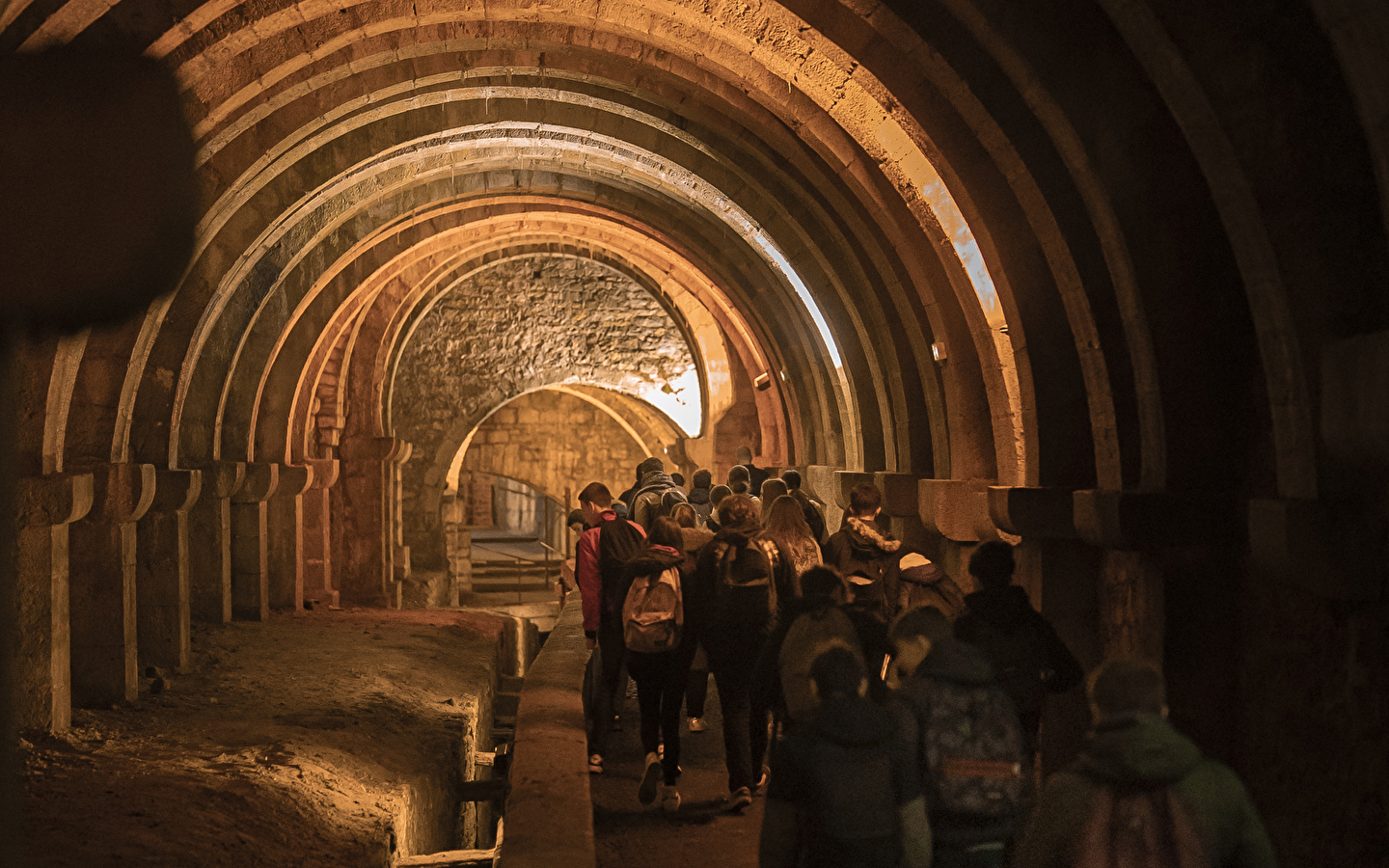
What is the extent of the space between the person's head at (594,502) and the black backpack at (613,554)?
0.43 metres

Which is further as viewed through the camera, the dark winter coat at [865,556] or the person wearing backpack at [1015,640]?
the dark winter coat at [865,556]

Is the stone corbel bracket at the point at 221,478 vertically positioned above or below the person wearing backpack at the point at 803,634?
above

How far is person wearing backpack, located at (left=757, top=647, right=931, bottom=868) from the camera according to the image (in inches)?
103

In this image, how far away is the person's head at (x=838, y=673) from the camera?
8.68ft

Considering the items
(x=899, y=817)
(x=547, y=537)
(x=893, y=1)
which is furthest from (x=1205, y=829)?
(x=547, y=537)

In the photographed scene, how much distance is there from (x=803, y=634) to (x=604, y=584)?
7.09 feet

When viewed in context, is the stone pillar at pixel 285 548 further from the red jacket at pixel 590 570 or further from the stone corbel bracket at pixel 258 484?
the red jacket at pixel 590 570

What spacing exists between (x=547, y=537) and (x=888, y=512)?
19.1 m

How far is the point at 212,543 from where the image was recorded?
29.9ft

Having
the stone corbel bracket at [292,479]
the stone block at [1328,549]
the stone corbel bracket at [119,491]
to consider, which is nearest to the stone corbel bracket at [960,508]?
the stone block at [1328,549]

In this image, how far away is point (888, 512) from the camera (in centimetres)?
733

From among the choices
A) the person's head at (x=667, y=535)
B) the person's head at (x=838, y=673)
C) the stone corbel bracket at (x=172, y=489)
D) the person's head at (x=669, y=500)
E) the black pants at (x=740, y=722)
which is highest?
the stone corbel bracket at (x=172, y=489)

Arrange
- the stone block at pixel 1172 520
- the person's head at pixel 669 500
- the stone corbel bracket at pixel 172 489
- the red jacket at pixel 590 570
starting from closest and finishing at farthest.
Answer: the stone block at pixel 1172 520
the red jacket at pixel 590 570
the person's head at pixel 669 500
the stone corbel bracket at pixel 172 489

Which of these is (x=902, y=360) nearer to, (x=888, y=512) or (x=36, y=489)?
→ (x=888, y=512)
